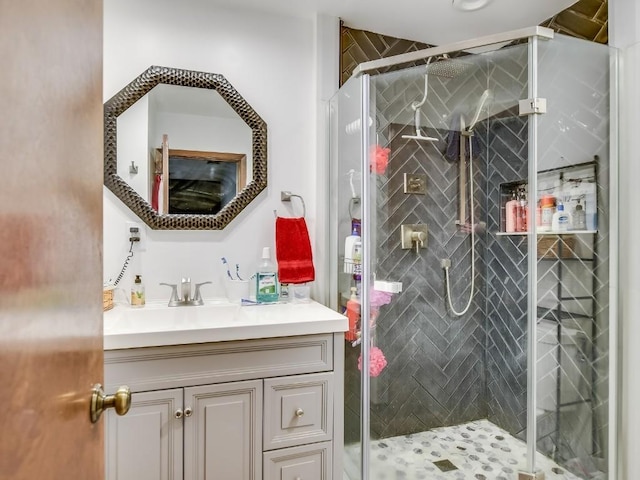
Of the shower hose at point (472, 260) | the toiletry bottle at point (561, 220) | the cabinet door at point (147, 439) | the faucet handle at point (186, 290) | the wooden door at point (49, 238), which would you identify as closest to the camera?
the wooden door at point (49, 238)

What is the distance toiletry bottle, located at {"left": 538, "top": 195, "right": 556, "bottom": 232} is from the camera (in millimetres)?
1693

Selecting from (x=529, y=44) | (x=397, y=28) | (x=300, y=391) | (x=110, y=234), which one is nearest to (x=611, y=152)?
(x=529, y=44)

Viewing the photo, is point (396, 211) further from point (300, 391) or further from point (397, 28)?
point (397, 28)

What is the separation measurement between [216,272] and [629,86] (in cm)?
199

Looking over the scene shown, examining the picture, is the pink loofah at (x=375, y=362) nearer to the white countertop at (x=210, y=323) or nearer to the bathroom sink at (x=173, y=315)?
the white countertop at (x=210, y=323)

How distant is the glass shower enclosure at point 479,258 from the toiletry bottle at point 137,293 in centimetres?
94

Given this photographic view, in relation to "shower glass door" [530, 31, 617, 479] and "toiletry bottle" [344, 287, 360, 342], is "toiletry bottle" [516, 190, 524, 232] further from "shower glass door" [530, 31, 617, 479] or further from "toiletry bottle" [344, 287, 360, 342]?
"toiletry bottle" [344, 287, 360, 342]

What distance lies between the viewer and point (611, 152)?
1.60 meters

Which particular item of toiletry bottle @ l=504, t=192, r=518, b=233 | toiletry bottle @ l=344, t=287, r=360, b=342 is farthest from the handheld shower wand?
toiletry bottle @ l=344, t=287, r=360, b=342

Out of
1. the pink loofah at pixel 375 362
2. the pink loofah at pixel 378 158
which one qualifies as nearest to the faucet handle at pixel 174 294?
the pink loofah at pixel 375 362

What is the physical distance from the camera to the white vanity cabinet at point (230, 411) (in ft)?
4.32

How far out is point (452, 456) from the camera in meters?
2.01

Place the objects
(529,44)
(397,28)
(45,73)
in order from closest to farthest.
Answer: (45,73) < (529,44) < (397,28)

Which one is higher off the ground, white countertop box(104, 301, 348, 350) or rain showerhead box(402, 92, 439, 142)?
rain showerhead box(402, 92, 439, 142)
